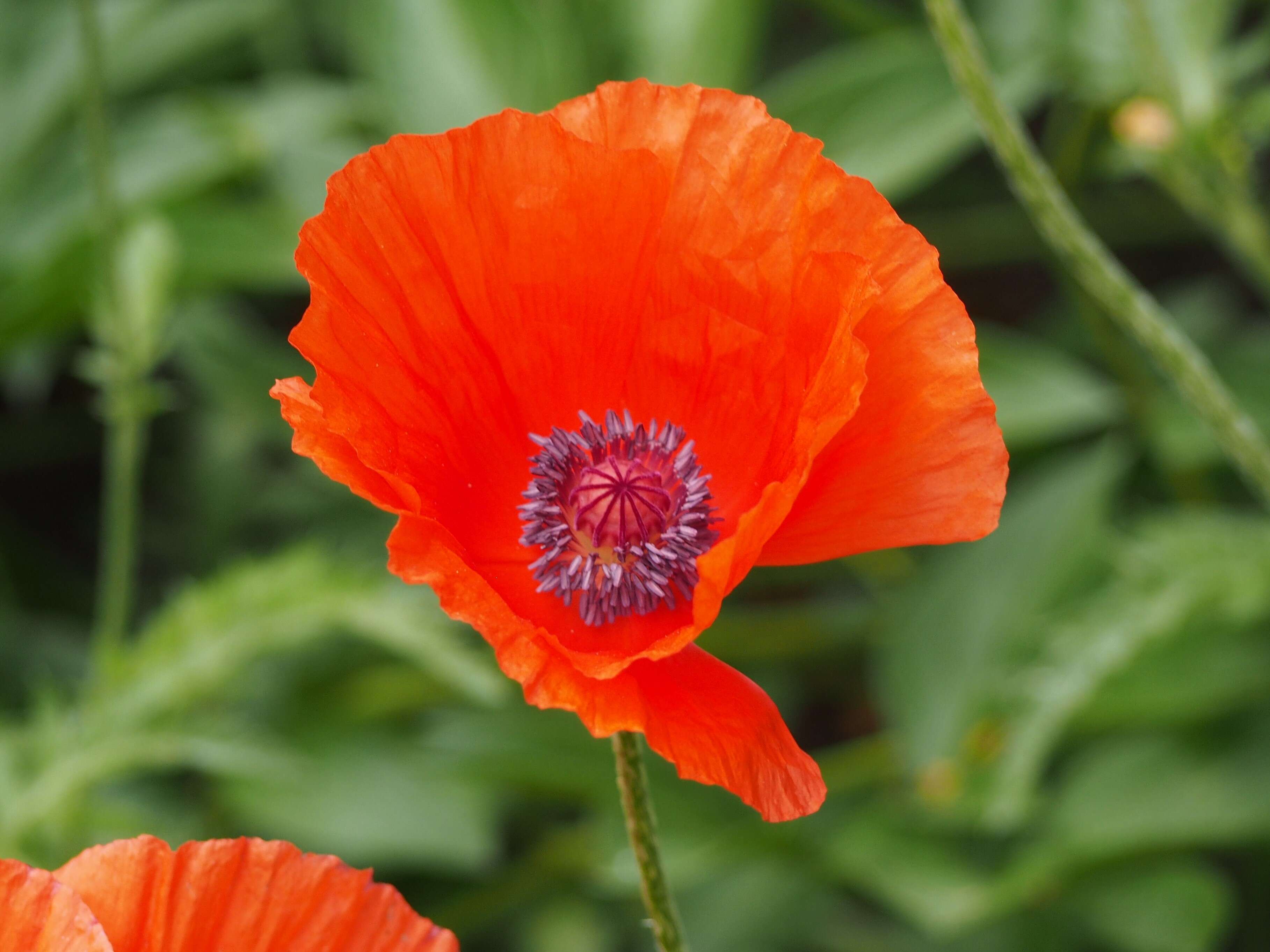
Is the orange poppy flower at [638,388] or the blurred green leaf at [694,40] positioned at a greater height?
the blurred green leaf at [694,40]

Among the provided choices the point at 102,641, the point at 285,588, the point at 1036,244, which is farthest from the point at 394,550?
the point at 1036,244

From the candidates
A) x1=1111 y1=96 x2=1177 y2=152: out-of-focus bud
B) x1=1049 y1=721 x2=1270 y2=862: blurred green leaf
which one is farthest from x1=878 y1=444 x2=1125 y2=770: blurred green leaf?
x1=1111 y1=96 x2=1177 y2=152: out-of-focus bud

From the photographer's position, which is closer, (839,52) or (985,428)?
(985,428)

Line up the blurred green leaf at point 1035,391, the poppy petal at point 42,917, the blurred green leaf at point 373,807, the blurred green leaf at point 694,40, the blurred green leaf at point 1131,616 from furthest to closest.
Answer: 1. the blurred green leaf at point 694,40
2. the blurred green leaf at point 1035,391
3. the blurred green leaf at point 373,807
4. the blurred green leaf at point 1131,616
5. the poppy petal at point 42,917

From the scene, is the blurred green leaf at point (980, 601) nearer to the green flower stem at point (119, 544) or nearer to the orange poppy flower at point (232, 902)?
the green flower stem at point (119, 544)

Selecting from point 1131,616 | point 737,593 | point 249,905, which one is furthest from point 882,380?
point 737,593

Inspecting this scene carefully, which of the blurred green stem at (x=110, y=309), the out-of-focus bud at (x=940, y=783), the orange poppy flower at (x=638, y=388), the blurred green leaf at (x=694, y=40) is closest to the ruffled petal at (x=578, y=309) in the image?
the orange poppy flower at (x=638, y=388)

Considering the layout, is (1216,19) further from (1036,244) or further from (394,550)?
(394,550)
